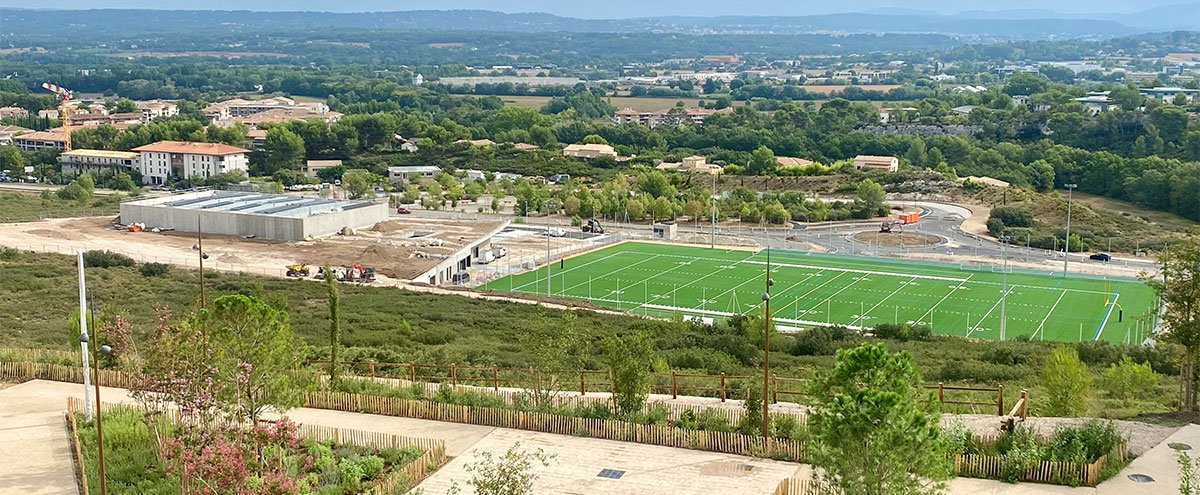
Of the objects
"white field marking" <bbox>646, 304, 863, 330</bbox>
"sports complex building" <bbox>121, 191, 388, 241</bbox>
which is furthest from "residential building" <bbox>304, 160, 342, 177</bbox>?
"white field marking" <bbox>646, 304, 863, 330</bbox>

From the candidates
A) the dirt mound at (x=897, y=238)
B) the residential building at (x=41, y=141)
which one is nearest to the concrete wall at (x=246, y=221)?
the dirt mound at (x=897, y=238)

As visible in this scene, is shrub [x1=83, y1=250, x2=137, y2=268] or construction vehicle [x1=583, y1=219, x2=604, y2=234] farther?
construction vehicle [x1=583, y1=219, x2=604, y2=234]

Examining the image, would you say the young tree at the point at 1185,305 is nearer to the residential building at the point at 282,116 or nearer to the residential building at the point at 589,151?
the residential building at the point at 589,151

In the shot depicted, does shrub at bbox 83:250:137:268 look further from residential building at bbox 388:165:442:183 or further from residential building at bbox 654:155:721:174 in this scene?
residential building at bbox 654:155:721:174

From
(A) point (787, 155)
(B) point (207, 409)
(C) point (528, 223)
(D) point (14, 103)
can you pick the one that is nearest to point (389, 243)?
(C) point (528, 223)

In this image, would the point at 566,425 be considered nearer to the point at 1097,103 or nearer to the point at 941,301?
the point at 941,301

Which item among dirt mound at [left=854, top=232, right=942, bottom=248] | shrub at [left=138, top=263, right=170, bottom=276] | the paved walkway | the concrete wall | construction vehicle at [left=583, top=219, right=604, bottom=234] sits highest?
the paved walkway

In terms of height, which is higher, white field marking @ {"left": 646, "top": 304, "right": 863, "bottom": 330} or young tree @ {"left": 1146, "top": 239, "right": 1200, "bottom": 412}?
young tree @ {"left": 1146, "top": 239, "right": 1200, "bottom": 412}
